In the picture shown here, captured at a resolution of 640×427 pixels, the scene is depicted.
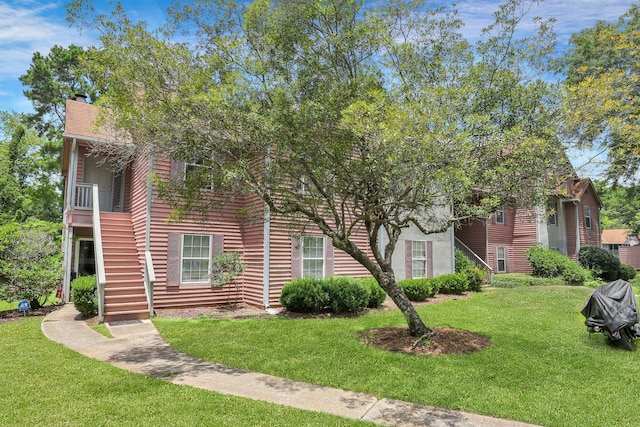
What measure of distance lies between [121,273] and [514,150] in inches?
392

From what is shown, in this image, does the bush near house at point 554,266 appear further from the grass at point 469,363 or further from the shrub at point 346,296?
the shrub at point 346,296

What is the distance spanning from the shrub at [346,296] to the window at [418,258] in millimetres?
4719

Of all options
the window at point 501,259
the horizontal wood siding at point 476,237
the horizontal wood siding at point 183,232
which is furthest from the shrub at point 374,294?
the window at point 501,259

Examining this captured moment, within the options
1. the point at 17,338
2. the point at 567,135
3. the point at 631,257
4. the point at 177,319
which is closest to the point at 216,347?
the point at 177,319

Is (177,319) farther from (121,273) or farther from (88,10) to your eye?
(88,10)

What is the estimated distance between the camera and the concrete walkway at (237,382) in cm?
423

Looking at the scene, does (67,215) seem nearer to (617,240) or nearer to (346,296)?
(346,296)

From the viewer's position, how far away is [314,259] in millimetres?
12477

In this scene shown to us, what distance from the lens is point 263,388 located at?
5.09 meters

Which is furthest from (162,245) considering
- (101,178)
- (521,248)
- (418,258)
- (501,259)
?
(521,248)

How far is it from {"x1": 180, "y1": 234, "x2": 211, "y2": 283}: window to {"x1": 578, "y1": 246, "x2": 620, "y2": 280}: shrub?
71.9 feet

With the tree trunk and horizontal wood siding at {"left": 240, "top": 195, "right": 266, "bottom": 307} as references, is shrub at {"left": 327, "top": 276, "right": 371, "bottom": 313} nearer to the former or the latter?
horizontal wood siding at {"left": 240, "top": 195, "right": 266, "bottom": 307}

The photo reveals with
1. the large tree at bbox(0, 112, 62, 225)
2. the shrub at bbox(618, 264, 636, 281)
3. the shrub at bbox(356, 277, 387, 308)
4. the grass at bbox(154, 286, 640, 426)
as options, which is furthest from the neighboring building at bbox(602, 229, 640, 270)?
the large tree at bbox(0, 112, 62, 225)

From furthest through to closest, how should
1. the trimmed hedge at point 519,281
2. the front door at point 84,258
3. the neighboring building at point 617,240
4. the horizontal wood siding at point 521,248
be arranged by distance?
1. the neighboring building at point 617,240
2. the horizontal wood siding at point 521,248
3. the trimmed hedge at point 519,281
4. the front door at point 84,258
